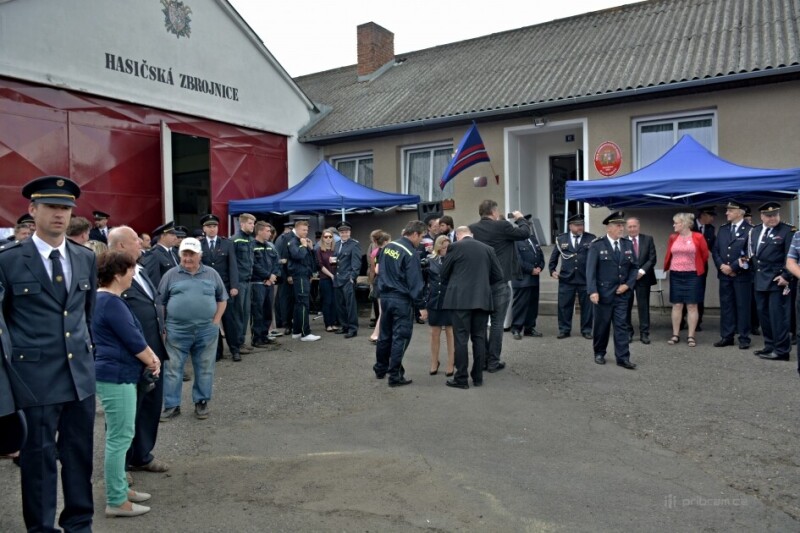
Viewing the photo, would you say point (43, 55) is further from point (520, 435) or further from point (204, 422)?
point (520, 435)

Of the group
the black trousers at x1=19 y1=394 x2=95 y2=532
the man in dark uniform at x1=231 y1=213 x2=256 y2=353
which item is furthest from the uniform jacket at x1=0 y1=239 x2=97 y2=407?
the man in dark uniform at x1=231 y1=213 x2=256 y2=353

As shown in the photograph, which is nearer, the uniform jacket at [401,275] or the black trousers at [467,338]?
the black trousers at [467,338]

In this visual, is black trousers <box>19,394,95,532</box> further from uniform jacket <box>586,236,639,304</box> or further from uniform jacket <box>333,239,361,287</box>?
uniform jacket <box>333,239,361,287</box>

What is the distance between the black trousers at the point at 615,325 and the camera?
7.95 metres

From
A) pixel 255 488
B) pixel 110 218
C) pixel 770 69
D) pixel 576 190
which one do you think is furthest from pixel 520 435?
pixel 110 218

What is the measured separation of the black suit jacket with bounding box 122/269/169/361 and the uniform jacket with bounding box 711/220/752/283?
7.99 meters

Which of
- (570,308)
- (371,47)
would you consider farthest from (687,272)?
(371,47)

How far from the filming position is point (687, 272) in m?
9.23

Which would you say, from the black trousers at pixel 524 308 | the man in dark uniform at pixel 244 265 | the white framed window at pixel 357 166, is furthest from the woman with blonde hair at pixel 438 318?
the white framed window at pixel 357 166

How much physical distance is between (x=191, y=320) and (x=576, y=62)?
11983 mm

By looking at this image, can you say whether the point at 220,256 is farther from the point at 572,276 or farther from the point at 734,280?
the point at 734,280

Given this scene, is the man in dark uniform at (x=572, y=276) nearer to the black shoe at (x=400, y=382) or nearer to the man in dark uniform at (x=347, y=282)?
the man in dark uniform at (x=347, y=282)

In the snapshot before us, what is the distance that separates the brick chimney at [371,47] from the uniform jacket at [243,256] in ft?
38.8

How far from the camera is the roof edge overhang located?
36.4 ft
